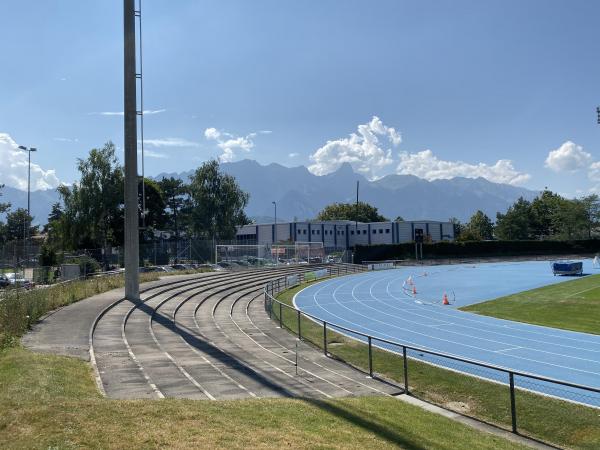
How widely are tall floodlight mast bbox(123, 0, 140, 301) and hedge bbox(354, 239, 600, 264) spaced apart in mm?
51152

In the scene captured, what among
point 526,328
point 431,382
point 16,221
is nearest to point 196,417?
point 431,382

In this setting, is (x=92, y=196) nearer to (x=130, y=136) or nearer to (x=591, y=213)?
(x=130, y=136)

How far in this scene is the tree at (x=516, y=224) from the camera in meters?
114

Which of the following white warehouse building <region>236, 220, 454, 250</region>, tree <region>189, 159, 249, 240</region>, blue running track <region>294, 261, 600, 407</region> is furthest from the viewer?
white warehouse building <region>236, 220, 454, 250</region>

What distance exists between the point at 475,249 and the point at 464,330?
6387 cm

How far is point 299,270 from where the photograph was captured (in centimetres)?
5459

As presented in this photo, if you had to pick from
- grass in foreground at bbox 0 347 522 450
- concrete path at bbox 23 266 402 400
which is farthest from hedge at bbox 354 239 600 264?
grass in foreground at bbox 0 347 522 450

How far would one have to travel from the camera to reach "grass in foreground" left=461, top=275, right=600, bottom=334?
2338 centimetres

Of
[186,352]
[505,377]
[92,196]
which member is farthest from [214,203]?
[505,377]

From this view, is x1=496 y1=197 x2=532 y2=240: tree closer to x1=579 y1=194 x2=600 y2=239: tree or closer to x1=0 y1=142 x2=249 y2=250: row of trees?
x1=579 y1=194 x2=600 y2=239: tree

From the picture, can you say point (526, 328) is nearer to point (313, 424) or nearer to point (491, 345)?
point (491, 345)

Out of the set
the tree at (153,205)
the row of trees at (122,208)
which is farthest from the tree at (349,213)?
the tree at (153,205)

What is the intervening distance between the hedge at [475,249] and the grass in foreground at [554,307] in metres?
41.0

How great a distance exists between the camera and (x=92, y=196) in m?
54.2
